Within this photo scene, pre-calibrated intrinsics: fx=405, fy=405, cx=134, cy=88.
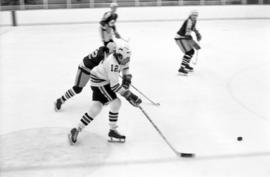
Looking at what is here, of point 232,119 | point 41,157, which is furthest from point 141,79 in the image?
point 41,157

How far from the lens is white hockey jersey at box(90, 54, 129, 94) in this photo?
10.8ft

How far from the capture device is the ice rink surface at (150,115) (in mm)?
3248

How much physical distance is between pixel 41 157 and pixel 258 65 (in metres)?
4.34

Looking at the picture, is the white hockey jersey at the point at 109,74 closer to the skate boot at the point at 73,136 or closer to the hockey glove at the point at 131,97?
the hockey glove at the point at 131,97

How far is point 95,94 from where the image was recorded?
3529mm

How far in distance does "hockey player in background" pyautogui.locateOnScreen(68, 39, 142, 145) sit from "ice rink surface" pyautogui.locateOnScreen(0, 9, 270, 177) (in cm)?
17

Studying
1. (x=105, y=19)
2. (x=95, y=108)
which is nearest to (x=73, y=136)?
(x=95, y=108)

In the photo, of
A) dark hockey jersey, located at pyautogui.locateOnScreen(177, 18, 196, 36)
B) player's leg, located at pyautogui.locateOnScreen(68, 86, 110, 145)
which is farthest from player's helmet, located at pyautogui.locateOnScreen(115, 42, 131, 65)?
dark hockey jersey, located at pyautogui.locateOnScreen(177, 18, 196, 36)

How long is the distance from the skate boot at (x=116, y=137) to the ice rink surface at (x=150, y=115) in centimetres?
7

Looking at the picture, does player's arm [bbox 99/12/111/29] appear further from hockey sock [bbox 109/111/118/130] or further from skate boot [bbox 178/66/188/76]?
hockey sock [bbox 109/111/118/130]

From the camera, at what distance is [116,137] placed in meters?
3.61

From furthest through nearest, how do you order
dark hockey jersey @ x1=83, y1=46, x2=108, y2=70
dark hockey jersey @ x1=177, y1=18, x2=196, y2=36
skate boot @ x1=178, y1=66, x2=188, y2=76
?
skate boot @ x1=178, y1=66, x2=188, y2=76
dark hockey jersey @ x1=177, y1=18, x2=196, y2=36
dark hockey jersey @ x1=83, y1=46, x2=108, y2=70

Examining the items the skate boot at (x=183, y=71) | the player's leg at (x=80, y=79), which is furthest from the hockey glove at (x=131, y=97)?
the skate boot at (x=183, y=71)

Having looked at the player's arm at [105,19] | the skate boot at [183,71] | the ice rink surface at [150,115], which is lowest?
the ice rink surface at [150,115]
